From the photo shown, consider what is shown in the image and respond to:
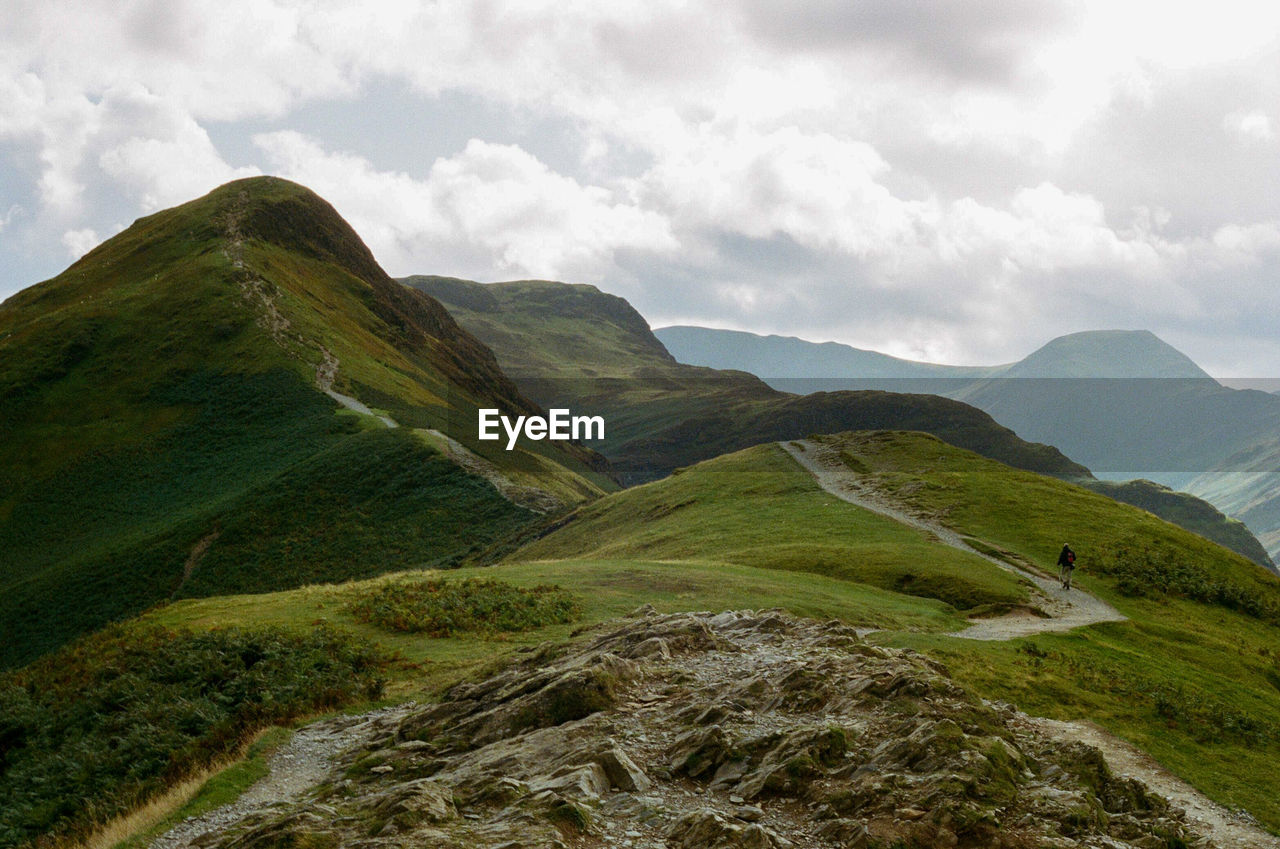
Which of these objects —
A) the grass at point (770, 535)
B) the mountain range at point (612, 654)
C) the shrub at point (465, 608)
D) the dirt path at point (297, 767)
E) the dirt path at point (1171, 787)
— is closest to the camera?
the mountain range at point (612, 654)

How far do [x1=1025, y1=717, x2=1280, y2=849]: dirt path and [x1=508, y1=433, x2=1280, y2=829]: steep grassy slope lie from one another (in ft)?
1.43

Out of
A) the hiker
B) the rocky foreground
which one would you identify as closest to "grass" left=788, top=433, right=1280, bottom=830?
the hiker

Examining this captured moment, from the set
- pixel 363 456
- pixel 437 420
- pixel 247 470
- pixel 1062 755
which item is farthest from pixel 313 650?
pixel 437 420

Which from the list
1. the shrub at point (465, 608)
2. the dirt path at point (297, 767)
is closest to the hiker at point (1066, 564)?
the shrub at point (465, 608)

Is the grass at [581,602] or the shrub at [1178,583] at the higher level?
the grass at [581,602]

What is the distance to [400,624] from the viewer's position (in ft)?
103

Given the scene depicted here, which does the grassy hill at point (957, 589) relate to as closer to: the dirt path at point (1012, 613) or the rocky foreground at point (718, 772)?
the dirt path at point (1012, 613)

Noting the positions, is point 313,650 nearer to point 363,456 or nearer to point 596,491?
point 363,456

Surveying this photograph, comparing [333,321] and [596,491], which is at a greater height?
[333,321]

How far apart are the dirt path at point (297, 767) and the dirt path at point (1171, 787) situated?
15.8 meters

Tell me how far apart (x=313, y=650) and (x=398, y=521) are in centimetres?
5716

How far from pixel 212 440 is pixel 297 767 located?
90.2m

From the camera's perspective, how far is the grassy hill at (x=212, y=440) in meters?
75.2

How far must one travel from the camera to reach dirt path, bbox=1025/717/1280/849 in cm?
1497
